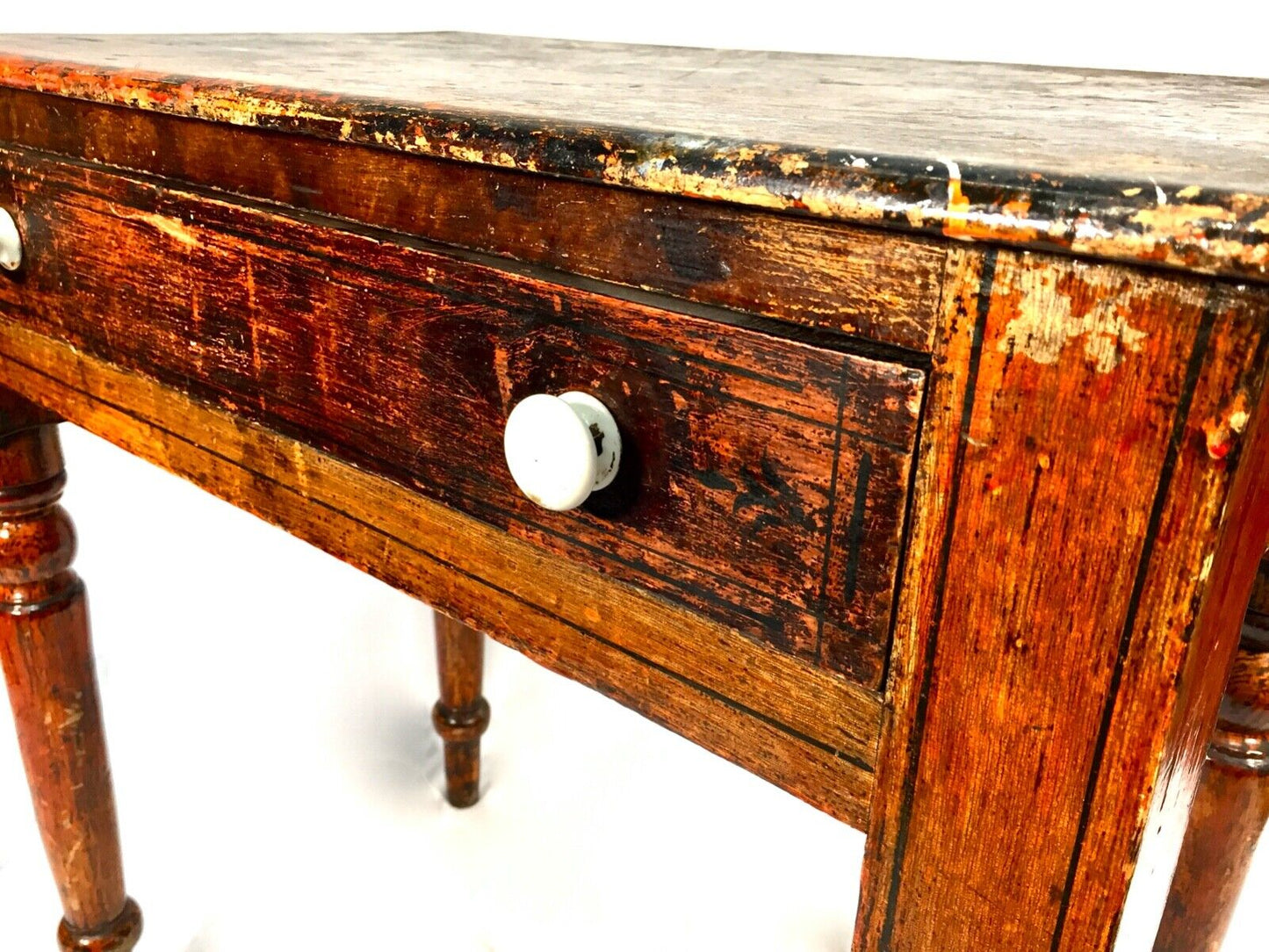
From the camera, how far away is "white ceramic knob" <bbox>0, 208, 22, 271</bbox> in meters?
0.73

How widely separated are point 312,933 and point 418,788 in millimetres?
232

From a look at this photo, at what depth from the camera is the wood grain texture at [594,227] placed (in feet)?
1.20

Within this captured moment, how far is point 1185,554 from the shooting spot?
0.33 meters

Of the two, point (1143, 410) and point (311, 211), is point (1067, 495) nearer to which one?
point (1143, 410)

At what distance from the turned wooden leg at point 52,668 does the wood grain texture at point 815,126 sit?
0.31 meters

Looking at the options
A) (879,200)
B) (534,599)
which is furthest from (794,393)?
(534,599)

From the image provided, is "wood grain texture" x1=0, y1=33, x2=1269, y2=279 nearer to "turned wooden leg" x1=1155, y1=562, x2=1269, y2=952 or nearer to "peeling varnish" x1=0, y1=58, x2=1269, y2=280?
"peeling varnish" x1=0, y1=58, x2=1269, y2=280

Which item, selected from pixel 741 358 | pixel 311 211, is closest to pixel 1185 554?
pixel 741 358

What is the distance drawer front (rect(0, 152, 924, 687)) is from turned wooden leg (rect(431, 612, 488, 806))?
702 mm

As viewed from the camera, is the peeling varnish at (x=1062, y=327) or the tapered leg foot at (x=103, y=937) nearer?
the peeling varnish at (x=1062, y=327)

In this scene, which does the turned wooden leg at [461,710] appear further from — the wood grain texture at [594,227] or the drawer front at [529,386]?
the wood grain texture at [594,227]

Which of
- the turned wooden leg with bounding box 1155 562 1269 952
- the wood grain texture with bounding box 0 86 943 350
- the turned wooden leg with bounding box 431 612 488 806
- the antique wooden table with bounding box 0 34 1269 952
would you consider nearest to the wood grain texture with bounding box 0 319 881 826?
the antique wooden table with bounding box 0 34 1269 952

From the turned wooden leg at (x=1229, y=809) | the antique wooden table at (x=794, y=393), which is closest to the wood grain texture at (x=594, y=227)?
the antique wooden table at (x=794, y=393)

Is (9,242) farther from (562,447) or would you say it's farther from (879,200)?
(879,200)
